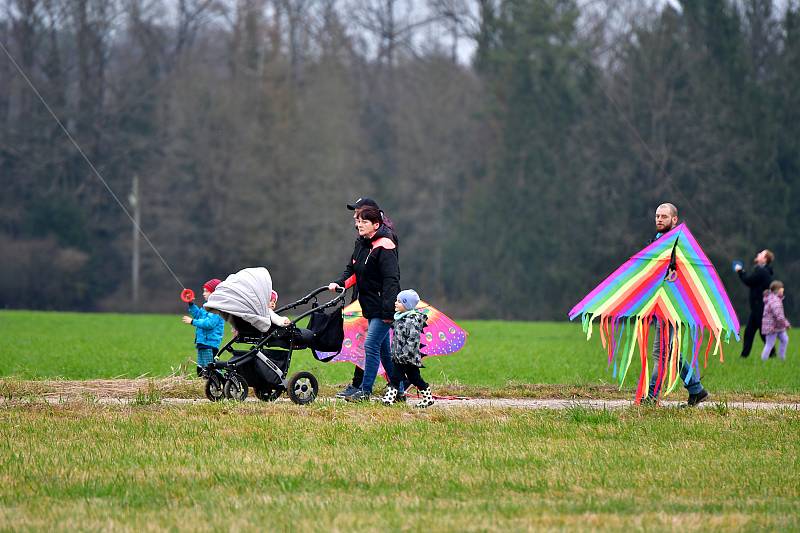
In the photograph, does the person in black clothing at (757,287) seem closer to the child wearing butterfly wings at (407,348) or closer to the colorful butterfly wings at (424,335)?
the colorful butterfly wings at (424,335)

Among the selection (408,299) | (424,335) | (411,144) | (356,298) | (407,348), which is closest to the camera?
(407,348)

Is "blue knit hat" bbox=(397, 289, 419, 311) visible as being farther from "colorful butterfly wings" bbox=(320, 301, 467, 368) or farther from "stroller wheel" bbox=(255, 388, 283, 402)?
"stroller wheel" bbox=(255, 388, 283, 402)

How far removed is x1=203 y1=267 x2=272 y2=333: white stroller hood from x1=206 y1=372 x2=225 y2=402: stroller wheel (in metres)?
0.67

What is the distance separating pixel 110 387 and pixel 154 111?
47.2 m

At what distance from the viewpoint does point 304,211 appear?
57.9 m

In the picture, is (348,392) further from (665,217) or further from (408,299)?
(665,217)

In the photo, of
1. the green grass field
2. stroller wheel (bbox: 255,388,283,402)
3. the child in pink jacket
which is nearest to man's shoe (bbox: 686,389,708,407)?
the green grass field

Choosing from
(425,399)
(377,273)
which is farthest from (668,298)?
(377,273)

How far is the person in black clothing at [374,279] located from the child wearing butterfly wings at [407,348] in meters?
0.16

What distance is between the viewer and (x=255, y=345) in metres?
12.5

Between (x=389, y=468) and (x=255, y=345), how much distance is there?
3864 millimetres

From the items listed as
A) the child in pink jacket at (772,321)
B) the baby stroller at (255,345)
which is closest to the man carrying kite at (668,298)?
the baby stroller at (255,345)

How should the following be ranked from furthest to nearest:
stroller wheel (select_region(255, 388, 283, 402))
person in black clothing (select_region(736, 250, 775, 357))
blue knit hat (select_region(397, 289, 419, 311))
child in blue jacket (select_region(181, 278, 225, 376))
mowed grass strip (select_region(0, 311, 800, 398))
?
person in black clothing (select_region(736, 250, 775, 357)) → mowed grass strip (select_region(0, 311, 800, 398)) → child in blue jacket (select_region(181, 278, 225, 376)) → blue knit hat (select_region(397, 289, 419, 311)) → stroller wheel (select_region(255, 388, 283, 402))

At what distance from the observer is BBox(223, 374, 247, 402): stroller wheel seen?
12.4 metres
